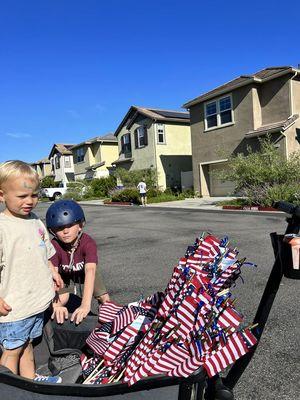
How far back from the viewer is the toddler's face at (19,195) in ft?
7.32

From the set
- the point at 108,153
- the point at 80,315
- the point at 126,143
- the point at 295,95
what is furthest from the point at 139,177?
the point at 80,315

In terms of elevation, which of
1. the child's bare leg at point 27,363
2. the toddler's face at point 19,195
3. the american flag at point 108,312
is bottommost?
the child's bare leg at point 27,363

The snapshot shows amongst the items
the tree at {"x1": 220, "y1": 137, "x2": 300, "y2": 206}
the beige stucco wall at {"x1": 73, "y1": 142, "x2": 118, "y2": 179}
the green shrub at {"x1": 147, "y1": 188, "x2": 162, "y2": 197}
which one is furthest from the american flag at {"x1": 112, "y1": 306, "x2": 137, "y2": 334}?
the beige stucco wall at {"x1": 73, "y1": 142, "x2": 118, "y2": 179}

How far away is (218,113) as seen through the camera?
73.6ft

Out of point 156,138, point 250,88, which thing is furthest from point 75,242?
point 156,138

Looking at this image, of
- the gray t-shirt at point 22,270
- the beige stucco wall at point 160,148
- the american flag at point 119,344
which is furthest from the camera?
the beige stucco wall at point 160,148

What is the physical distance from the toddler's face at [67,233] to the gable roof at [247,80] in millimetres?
18697

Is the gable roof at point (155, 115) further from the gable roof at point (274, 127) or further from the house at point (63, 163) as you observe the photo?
the house at point (63, 163)

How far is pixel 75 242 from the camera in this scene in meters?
2.83

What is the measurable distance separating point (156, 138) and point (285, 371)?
1044 inches

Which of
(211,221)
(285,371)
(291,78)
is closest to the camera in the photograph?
(285,371)

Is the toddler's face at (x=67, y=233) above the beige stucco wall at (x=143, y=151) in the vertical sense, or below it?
below

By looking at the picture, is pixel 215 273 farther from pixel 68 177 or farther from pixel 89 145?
pixel 68 177

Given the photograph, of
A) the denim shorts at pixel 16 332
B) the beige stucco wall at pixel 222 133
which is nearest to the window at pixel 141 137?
the beige stucco wall at pixel 222 133
